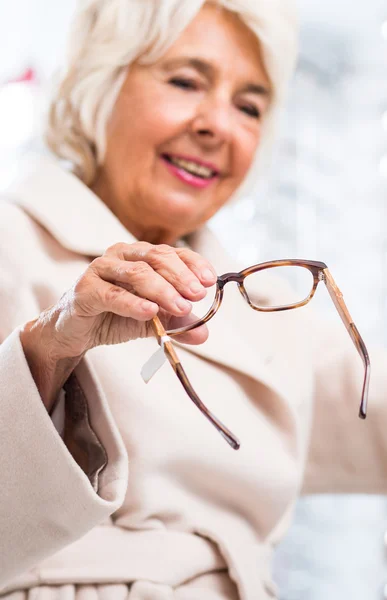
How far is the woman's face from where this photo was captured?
38.7 inches

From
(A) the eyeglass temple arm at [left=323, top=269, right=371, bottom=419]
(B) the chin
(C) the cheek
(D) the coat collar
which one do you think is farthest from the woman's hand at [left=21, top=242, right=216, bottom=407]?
(C) the cheek

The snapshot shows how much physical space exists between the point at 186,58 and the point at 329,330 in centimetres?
44

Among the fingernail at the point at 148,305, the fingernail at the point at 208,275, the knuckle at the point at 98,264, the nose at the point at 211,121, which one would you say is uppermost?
the knuckle at the point at 98,264

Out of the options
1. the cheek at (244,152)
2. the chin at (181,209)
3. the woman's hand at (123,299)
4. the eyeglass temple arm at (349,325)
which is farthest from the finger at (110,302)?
the cheek at (244,152)

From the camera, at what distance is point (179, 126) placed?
3.21 ft

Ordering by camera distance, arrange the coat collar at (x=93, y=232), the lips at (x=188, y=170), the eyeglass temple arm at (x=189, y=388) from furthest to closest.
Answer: the lips at (x=188, y=170), the coat collar at (x=93, y=232), the eyeglass temple arm at (x=189, y=388)

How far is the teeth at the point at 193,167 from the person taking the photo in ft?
3.27

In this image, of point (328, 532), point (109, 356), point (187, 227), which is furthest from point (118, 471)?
point (328, 532)

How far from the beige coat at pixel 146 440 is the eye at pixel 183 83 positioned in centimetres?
18

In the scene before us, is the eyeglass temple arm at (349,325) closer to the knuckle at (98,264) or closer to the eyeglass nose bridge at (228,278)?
the eyeglass nose bridge at (228,278)

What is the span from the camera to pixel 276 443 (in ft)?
3.06

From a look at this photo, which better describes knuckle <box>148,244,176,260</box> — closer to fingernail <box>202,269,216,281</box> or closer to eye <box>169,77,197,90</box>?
fingernail <box>202,269,216,281</box>

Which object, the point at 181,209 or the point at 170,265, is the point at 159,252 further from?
the point at 181,209

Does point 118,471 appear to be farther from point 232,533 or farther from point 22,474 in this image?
point 232,533
